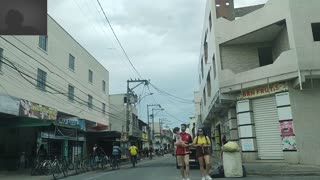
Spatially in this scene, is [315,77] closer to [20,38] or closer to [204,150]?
[204,150]

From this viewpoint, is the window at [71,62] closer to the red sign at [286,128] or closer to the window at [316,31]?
the red sign at [286,128]

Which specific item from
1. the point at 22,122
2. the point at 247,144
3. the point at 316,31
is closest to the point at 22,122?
the point at 22,122

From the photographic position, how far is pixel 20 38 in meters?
27.9

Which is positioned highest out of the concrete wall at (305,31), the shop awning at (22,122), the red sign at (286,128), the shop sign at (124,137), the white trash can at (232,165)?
the concrete wall at (305,31)

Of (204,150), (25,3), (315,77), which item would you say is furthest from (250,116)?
(25,3)

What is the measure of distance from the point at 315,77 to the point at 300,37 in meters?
1.98

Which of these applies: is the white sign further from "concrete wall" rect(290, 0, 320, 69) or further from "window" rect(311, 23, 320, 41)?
"window" rect(311, 23, 320, 41)

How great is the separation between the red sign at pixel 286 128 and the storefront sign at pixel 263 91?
163 centimetres

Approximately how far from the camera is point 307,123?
20766 mm

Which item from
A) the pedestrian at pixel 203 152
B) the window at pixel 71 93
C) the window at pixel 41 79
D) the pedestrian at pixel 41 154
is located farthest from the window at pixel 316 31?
the window at pixel 71 93

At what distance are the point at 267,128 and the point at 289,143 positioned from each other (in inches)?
80.6

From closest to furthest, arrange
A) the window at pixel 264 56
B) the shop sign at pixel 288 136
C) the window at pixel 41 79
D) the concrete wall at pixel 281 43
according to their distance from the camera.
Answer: the shop sign at pixel 288 136 → the concrete wall at pixel 281 43 → the window at pixel 264 56 → the window at pixel 41 79

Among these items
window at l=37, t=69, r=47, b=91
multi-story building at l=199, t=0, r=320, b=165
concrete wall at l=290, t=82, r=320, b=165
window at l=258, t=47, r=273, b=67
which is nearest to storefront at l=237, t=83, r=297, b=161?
multi-story building at l=199, t=0, r=320, b=165

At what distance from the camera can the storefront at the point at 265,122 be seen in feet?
70.5
